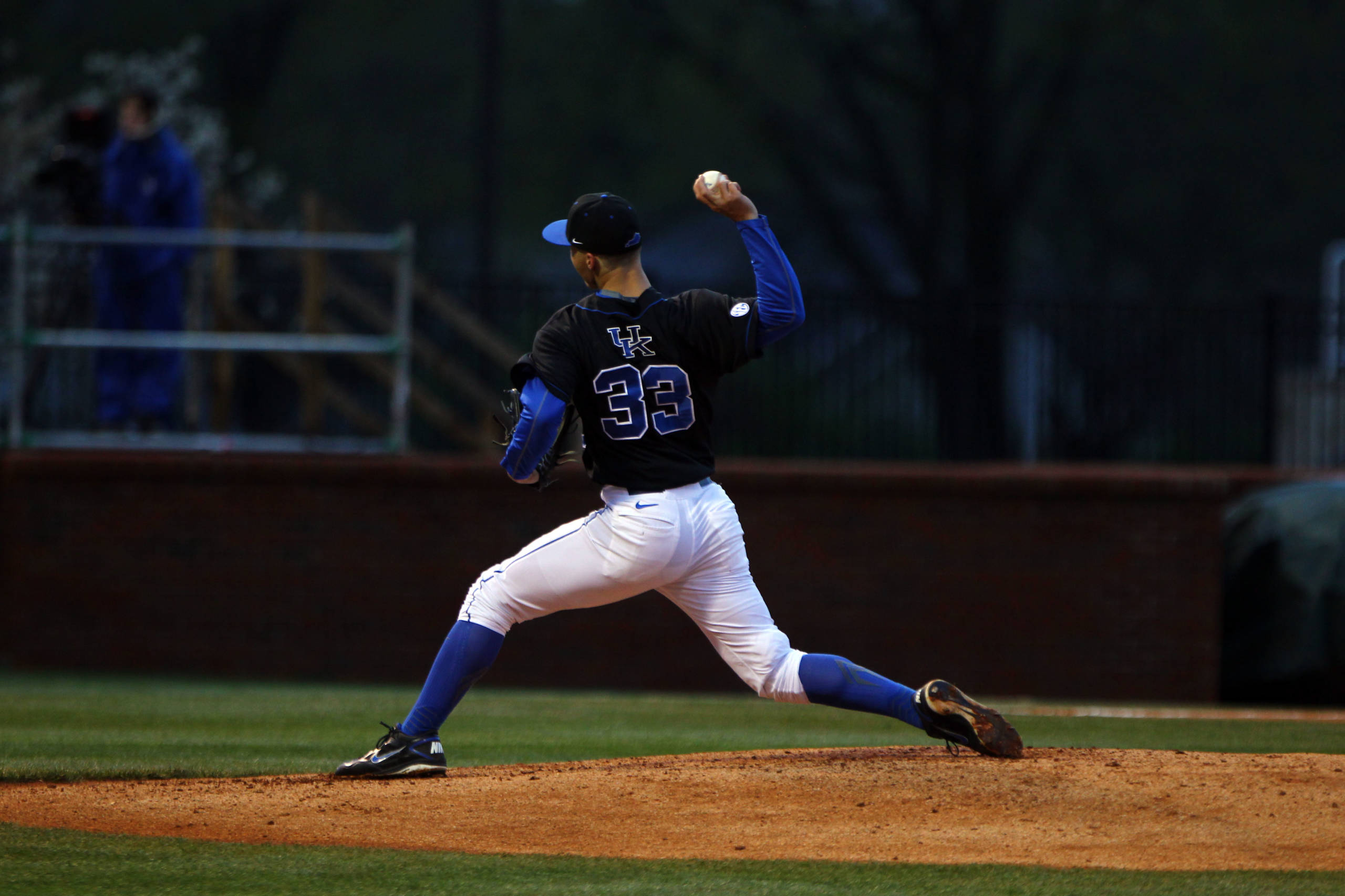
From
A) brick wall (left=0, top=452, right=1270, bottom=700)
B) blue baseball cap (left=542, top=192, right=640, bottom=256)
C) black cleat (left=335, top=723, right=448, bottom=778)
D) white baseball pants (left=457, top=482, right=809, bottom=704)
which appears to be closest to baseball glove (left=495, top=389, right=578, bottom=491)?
white baseball pants (left=457, top=482, right=809, bottom=704)

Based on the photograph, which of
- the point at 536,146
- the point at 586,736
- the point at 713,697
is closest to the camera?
the point at 586,736

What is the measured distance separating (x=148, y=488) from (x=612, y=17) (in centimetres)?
1673

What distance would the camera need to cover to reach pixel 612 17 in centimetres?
2680

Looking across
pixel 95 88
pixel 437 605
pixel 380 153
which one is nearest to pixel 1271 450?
pixel 437 605

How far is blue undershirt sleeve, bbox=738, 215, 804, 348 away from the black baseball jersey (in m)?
0.05

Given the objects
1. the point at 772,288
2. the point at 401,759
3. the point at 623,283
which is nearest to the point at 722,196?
the point at 772,288

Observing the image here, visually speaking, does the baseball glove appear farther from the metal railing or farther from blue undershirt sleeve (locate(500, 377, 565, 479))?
the metal railing

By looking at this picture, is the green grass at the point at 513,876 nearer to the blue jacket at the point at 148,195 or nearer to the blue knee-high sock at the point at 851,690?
the blue knee-high sock at the point at 851,690

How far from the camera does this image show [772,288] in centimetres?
559

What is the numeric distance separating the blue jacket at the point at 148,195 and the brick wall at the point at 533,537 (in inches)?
55.2

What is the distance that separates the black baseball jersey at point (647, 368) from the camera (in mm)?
5598

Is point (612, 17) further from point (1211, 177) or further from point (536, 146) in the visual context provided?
point (1211, 177)

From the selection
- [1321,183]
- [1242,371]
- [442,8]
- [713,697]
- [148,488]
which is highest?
[442,8]

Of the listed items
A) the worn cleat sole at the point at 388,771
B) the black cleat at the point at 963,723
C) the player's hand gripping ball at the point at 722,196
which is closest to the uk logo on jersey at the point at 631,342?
the player's hand gripping ball at the point at 722,196
